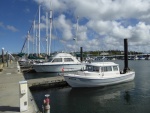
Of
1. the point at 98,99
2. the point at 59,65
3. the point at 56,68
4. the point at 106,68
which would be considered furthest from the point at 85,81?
the point at 56,68

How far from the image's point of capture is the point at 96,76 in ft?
76.3

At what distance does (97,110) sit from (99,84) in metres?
7.79

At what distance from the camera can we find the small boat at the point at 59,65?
42.9 meters

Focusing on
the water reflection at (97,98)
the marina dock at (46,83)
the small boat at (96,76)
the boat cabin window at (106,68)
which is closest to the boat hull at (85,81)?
the small boat at (96,76)

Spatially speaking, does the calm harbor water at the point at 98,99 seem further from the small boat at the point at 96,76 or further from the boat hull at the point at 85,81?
the small boat at the point at 96,76

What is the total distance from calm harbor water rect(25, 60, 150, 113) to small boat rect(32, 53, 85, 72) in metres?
18.9

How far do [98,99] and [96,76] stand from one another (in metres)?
4.32

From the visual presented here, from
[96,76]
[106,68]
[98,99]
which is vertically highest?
[106,68]

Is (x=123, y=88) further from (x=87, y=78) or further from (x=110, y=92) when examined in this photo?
(x=87, y=78)

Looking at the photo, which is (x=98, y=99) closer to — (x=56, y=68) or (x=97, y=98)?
(x=97, y=98)

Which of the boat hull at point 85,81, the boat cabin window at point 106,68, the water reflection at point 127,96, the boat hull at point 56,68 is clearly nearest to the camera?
the water reflection at point 127,96

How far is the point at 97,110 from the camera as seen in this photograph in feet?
51.6

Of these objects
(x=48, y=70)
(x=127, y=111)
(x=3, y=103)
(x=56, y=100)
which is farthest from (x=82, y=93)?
(x=48, y=70)

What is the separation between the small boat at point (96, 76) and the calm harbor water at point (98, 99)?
0.67 metres
